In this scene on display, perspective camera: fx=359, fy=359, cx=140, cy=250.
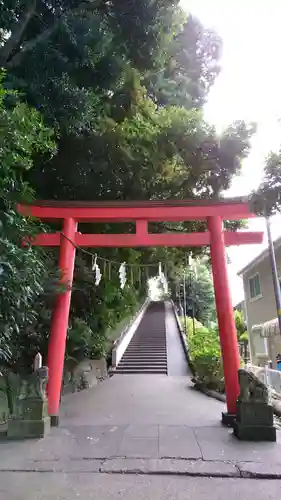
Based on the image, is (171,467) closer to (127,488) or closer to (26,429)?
(127,488)

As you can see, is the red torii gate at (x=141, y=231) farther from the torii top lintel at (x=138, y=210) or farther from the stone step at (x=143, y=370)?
the stone step at (x=143, y=370)

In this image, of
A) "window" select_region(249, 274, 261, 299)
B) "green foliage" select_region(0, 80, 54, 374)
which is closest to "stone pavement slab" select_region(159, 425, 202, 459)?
"green foliage" select_region(0, 80, 54, 374)

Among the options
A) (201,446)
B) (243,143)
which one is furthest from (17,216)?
(243,143)

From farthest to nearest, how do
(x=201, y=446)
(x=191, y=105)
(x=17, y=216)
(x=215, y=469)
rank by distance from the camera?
(x=191, y=105)
(x=17, y=216)
(x=201, y=446)
(x=215, y=469)

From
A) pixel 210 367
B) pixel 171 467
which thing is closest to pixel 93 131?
pixel 171 467

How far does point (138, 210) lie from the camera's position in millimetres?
7645

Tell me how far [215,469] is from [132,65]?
28.0ft

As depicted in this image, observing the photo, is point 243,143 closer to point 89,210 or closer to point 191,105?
point 191,105

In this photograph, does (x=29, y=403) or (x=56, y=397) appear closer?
(x=29, y=403)

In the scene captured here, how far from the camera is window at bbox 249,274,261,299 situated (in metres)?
16.5

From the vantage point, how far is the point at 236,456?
4.82 metres

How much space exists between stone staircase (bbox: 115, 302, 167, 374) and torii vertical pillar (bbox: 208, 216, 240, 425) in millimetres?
8036

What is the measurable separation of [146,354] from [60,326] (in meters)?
10.6

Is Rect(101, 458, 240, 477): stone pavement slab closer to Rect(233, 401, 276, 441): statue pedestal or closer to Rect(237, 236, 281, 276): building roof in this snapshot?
Rect(233, 401, 276, 441): statue pedestal
